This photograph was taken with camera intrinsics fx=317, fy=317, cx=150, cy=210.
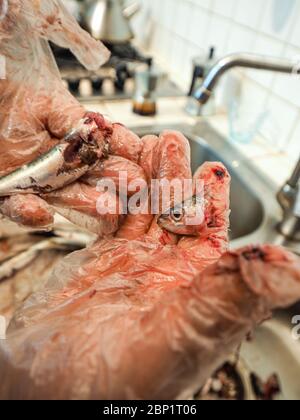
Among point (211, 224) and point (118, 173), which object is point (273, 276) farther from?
point (118, 173)

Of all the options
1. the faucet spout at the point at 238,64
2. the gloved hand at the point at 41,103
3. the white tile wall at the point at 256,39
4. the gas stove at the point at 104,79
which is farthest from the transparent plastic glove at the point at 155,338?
the gas stove at the point at 104,79

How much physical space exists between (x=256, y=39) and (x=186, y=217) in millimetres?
876

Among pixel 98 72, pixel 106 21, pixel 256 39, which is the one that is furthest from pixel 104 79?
pixel 256 39

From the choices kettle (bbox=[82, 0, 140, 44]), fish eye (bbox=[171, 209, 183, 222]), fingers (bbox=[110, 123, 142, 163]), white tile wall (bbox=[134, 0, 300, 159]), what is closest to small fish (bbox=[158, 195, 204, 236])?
fish eye (bbox=[171, 209, 183, 222])

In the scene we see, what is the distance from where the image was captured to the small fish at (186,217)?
1.61ft

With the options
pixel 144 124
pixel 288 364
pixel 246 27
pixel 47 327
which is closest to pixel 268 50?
pixel 246 27

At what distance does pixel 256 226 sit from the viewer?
0.93 metres

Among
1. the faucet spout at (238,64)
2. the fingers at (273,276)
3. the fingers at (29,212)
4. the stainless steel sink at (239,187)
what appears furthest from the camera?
the stainless steel sink at (239,187)

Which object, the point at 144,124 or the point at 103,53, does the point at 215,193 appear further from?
the point at 144,124

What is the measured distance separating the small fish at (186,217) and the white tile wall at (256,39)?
0.69 metres

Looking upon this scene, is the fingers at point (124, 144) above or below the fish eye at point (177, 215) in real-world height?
above

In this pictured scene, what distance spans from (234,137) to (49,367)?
1019 millimetres

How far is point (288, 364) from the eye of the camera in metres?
0.78

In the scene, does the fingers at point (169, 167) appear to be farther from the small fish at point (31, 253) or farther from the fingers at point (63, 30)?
the small fish at point (31, 253)
